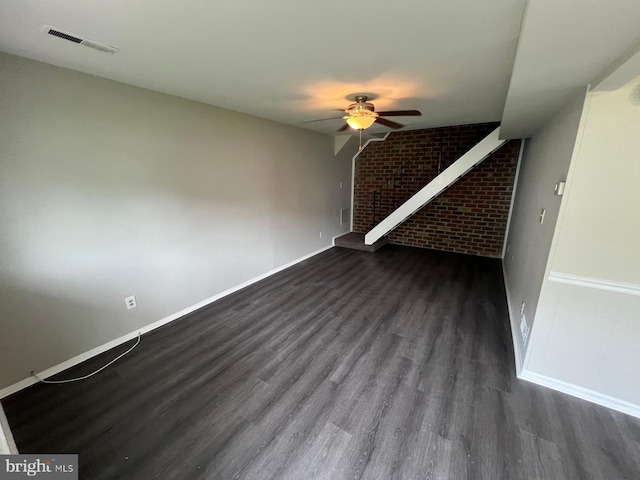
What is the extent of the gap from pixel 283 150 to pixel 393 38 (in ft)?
8.98

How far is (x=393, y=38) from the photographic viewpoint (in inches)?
54.6

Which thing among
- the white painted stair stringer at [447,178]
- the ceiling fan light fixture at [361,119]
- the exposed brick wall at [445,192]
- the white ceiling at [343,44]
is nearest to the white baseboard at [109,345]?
the white ceiling at [343,44]

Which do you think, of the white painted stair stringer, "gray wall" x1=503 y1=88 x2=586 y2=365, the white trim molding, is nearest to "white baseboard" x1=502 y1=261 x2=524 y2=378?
"gray wall" x1=503 y1=88 x2=586 y2=365

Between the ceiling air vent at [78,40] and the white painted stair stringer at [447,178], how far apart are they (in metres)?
4.24

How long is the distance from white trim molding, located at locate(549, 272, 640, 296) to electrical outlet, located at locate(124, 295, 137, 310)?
3487 millimetres

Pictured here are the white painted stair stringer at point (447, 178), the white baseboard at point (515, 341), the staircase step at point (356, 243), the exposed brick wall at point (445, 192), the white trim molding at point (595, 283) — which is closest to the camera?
the white trim molding at point (595, 283)

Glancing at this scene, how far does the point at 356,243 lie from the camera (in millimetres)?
5539

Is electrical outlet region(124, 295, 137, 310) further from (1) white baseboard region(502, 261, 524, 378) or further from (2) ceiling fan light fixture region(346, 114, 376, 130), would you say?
(1) white baseboard region(502, 261, 524, 378)

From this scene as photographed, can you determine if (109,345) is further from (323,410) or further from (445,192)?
(445,192)

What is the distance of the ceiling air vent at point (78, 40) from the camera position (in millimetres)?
1373

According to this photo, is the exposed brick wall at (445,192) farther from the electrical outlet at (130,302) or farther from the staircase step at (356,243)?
Result: the electrical outlet at (130,302)

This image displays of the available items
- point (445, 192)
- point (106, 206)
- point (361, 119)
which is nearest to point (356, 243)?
point (445, 192)

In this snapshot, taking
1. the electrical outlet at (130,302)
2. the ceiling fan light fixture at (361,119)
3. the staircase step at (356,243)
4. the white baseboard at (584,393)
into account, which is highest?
the ceiling fan light fixture at (361,119)

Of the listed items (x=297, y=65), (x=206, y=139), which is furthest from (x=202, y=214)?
Result: (x=297, y=65)
